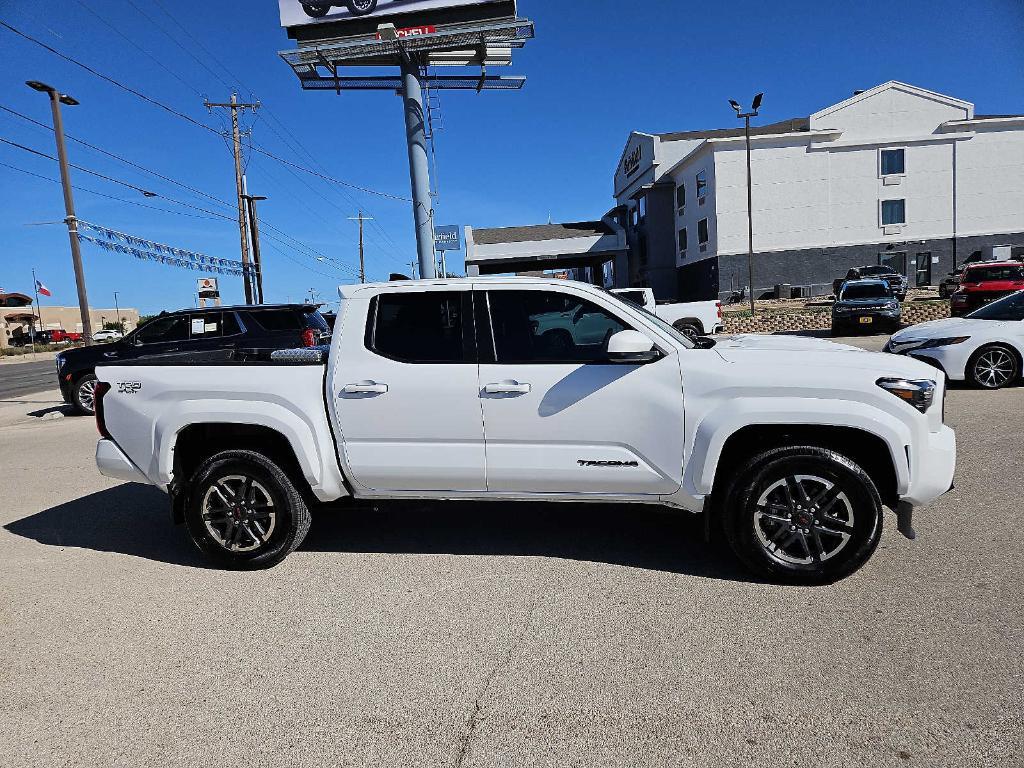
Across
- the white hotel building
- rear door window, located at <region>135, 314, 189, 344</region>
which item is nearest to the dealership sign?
rear door window, located at <region>135, 314, 189, 344</region>

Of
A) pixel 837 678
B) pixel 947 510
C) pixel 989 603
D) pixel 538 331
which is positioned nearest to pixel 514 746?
pixel 837 678

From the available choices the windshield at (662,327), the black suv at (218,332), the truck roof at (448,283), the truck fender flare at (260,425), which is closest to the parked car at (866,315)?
the black suv at (218,332)

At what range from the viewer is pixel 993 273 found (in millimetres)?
19625

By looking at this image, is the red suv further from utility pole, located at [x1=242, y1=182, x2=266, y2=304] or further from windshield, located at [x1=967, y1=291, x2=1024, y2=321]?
utility pole, located at [x1=242, y1=182, x2=266, y2=304]

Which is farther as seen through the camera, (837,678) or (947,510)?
(947,510)

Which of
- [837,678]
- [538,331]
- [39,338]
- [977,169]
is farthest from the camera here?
[39,338]

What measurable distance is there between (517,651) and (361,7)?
2281 centimetres

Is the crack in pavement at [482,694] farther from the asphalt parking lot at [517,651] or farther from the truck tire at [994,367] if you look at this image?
the truck tire at [994,367]

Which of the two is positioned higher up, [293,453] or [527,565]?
[293,453]

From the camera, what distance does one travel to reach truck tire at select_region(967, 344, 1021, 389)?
31.8ft

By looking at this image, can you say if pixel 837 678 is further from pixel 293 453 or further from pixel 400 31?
pixel 400 31

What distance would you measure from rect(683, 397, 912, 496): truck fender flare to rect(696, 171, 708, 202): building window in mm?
40665

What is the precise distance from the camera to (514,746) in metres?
2.59

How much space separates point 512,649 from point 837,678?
1.51 meters
